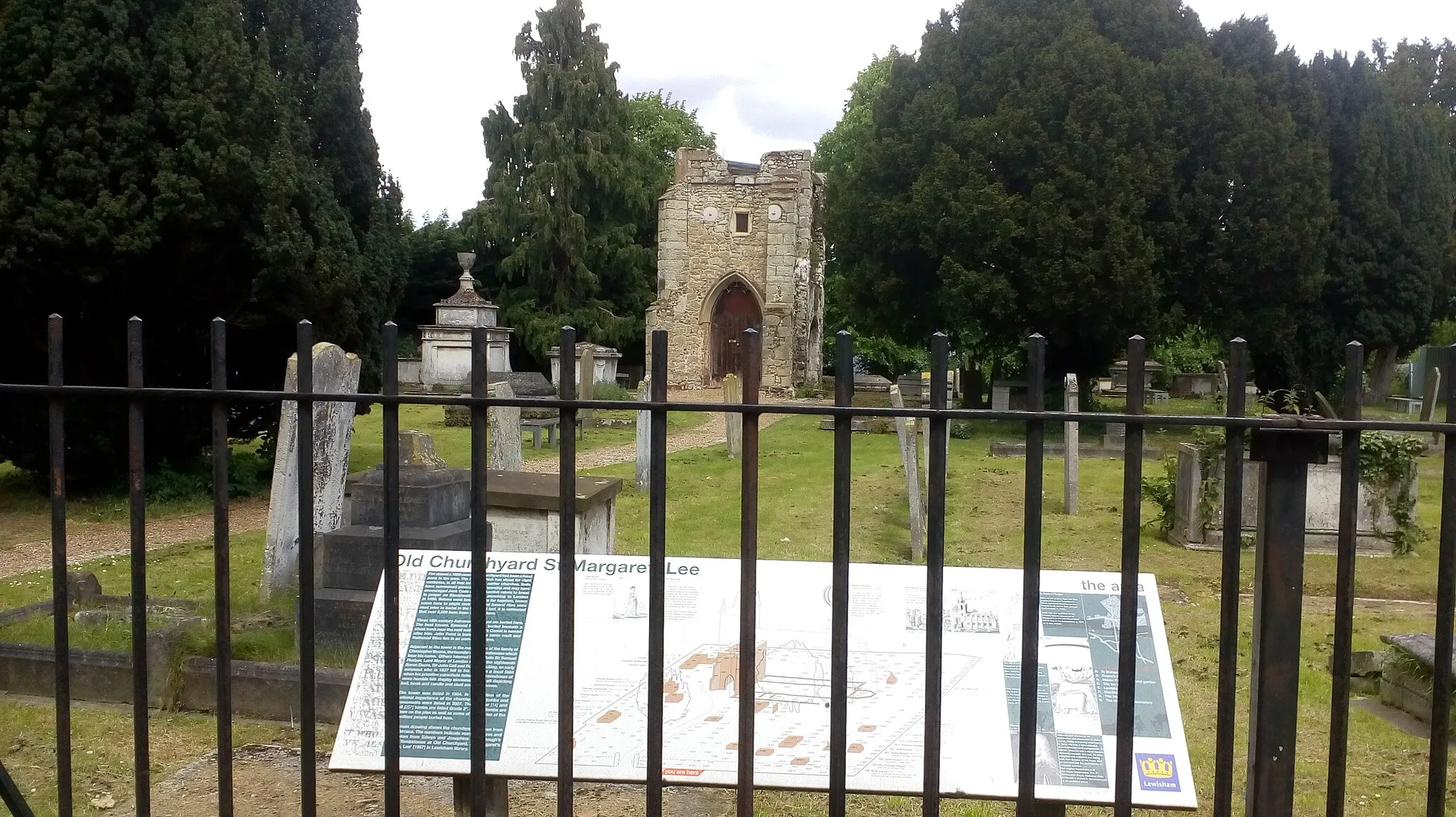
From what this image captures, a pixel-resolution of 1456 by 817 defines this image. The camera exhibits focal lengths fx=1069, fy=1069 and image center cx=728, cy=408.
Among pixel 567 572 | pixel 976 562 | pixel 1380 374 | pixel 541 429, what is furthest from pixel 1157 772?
pixel 1380 374

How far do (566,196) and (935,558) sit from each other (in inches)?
1259

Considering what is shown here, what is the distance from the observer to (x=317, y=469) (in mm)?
7770

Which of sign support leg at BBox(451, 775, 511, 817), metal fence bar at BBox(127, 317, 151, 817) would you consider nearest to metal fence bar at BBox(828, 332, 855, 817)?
metal fence bar at BBox(127, 317, 151, 817)

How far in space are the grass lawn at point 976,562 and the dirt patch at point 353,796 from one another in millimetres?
284

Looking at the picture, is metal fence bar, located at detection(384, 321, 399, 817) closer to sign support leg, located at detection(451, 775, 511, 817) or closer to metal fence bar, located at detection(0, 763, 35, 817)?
metal fence bar, located at detection(0, 763, 35, 817)

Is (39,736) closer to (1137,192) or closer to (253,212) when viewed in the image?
(253,212)

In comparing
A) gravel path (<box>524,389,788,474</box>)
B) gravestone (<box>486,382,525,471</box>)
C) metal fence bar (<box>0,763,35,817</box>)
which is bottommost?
gravel path (<box>524,389,788,474</box>)

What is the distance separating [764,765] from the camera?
3336mm

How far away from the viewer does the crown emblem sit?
3189mm

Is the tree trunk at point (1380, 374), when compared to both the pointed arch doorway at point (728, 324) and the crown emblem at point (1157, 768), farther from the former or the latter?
the crown emblem at point (1157, 768)

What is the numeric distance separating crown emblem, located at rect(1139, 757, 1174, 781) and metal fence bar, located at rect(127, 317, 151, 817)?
2738 mm

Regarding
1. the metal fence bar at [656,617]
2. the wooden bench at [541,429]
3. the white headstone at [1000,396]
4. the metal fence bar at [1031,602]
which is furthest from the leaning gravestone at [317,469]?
the white headstone at [1000,396]

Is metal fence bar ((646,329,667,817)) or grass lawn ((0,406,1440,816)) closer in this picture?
metal fence bar ((646,329,667,817))

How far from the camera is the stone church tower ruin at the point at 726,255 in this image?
98.3 ft
